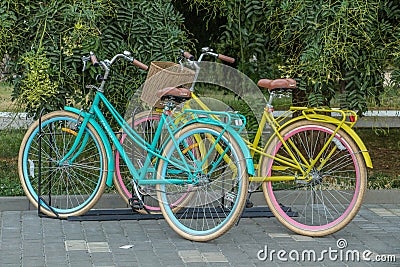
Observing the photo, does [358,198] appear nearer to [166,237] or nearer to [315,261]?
[315,261]

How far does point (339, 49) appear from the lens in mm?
7496

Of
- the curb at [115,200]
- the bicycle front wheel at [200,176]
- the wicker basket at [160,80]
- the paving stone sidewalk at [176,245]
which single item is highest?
the wicker basket at [160,80]

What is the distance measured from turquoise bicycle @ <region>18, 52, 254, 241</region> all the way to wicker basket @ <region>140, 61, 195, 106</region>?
11 cm

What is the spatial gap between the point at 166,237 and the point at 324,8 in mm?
2659

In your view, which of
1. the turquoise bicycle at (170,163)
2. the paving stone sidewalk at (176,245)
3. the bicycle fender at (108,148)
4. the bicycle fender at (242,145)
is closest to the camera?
the paving stone sidewalk at (176,245)

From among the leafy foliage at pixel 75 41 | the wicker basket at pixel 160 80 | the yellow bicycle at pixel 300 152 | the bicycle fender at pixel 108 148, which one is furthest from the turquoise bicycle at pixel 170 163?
the leafy foliage at pixel 75 41

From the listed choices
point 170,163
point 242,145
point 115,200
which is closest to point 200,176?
point 170,163

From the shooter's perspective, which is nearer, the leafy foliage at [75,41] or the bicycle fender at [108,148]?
the bicycle fender at [108,148]

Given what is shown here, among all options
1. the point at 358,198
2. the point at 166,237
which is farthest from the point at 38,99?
the point at 358,198

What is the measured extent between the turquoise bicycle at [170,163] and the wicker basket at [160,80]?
0.11 meters

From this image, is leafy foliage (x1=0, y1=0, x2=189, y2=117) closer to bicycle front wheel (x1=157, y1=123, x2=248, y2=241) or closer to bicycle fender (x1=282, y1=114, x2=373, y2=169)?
bicycle front wheel (x1=157, y1=123, x2=248, y2=241)

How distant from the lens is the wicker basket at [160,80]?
649 cm

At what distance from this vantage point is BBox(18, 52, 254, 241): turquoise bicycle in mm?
6215

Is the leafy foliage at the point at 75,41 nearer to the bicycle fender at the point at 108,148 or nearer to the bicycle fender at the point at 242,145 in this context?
the bicycle fender at the point at 108,148
